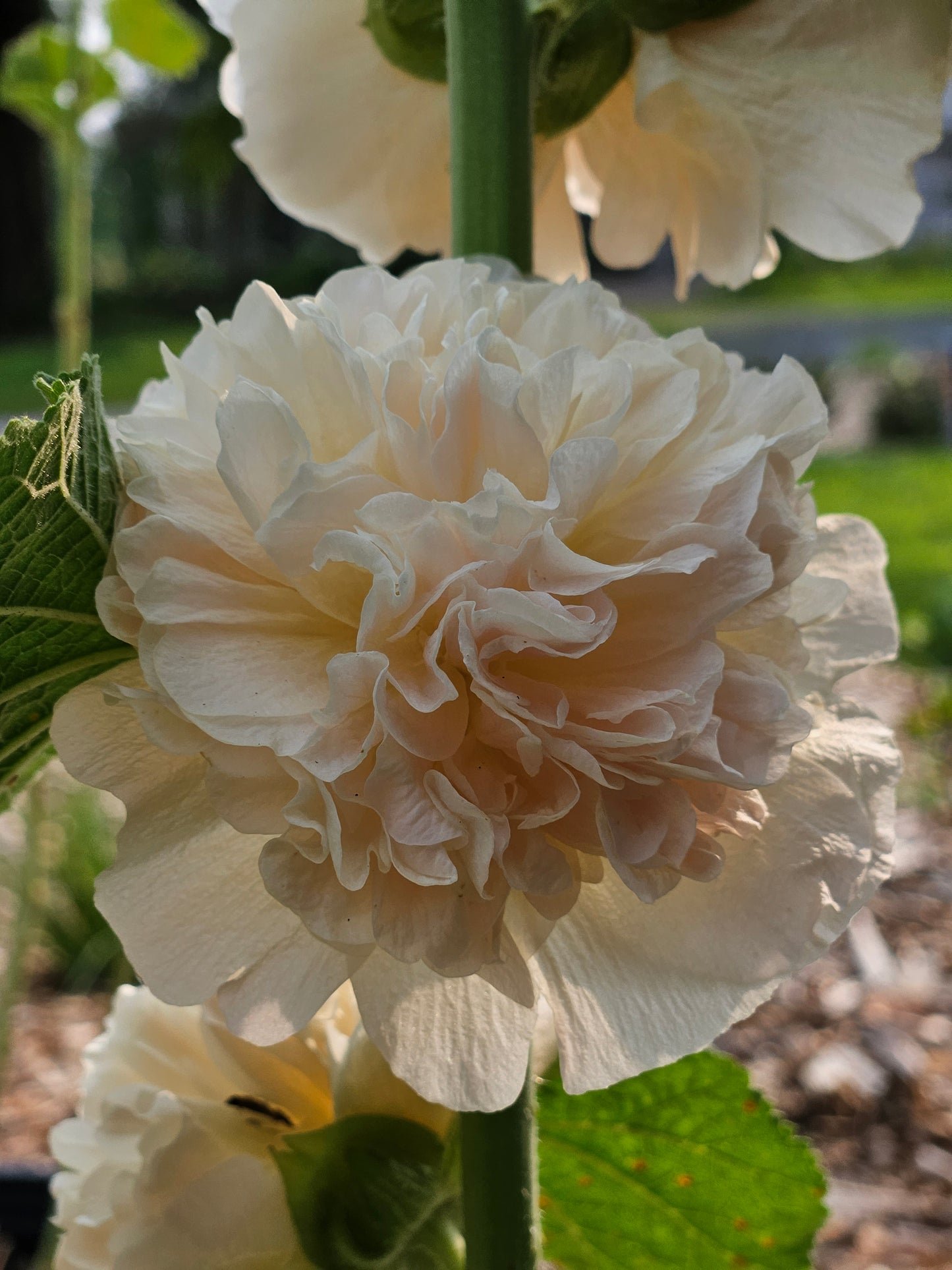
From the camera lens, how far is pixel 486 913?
26 centimetres

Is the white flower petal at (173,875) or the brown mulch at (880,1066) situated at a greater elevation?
the white flower petal at (173,875)

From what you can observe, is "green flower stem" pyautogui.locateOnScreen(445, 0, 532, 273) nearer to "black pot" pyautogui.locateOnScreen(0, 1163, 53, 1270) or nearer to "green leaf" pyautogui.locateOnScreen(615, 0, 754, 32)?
"green leaf" pyautogui.locateOnScreen(615, 0, 754, 32)

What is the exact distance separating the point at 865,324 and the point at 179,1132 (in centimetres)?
785

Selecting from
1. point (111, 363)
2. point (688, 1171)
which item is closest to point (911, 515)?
point (688, 1171)

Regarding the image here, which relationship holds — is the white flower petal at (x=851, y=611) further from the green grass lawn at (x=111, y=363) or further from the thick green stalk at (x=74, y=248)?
the green grass lawn at (x=111, y=363)

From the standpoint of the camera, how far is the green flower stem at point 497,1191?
342 millimetres

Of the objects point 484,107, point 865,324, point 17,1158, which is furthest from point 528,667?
point 865,324

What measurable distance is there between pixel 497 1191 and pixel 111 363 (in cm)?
666

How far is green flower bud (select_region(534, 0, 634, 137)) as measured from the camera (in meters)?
0.36

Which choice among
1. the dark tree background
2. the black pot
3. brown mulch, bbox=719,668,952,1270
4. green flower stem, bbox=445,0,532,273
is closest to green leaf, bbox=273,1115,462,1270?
green flower stem, bbox=445,0,532,273

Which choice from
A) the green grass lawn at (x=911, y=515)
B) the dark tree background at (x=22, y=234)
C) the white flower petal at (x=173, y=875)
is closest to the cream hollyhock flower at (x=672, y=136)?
the white flower petal at (x=173, y=875)

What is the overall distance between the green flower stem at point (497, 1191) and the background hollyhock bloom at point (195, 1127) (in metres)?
0.05

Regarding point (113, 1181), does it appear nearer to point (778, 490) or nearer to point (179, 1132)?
point (179, 1132)

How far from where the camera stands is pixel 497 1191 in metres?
0.34
